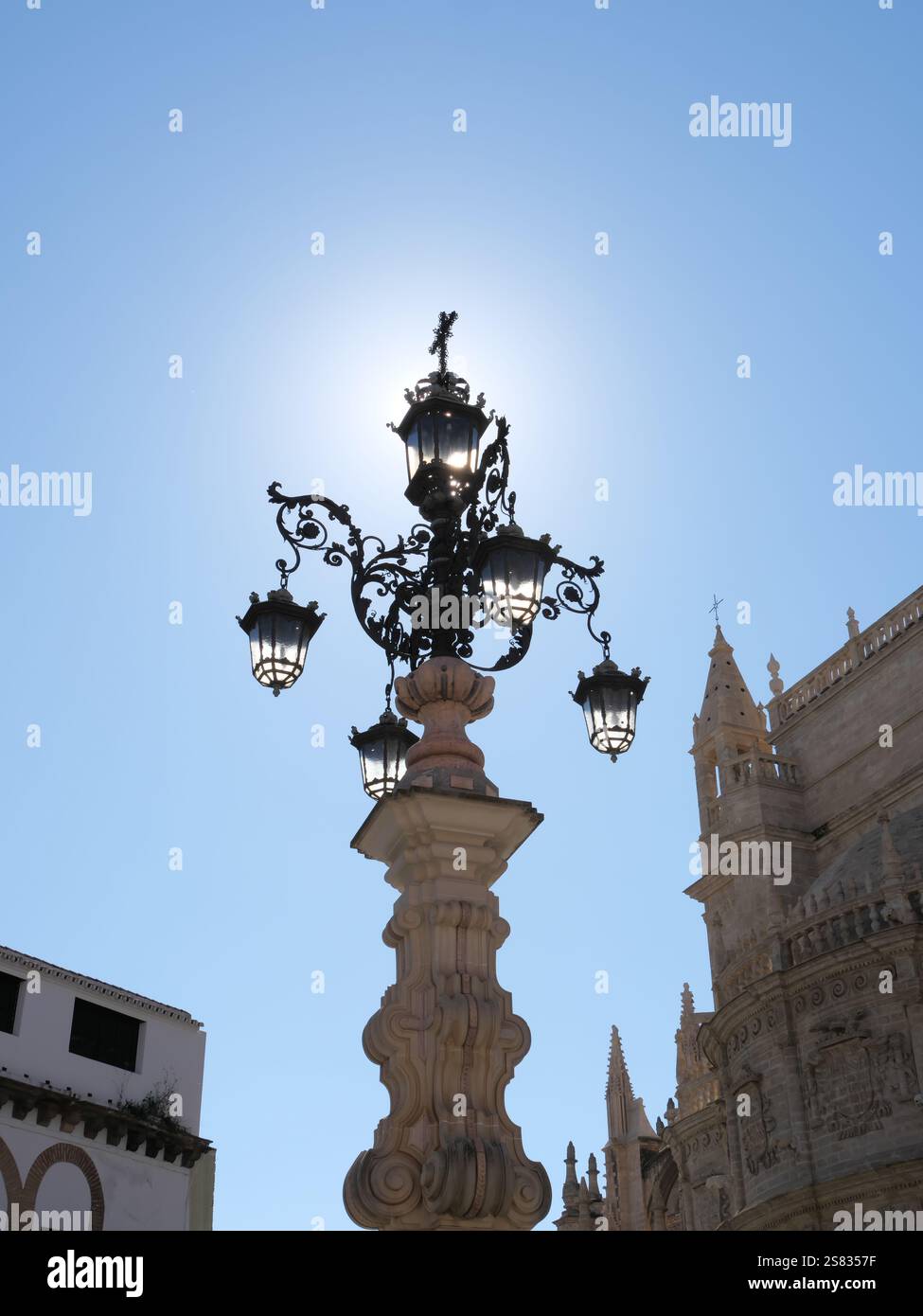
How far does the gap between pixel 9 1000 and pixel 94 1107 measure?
3575mm

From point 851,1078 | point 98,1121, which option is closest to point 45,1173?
point 98,1121

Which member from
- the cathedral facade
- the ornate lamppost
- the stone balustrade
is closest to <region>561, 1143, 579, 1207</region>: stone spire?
the cathedral facade

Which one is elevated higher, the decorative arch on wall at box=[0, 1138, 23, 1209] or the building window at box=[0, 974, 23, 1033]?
the building window at box=[0, 974, 23, 1033]

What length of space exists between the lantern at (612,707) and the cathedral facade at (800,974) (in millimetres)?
9879

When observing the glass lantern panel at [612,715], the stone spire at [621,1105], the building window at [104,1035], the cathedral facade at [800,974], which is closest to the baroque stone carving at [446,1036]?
the glass lantern panel at [612,715]

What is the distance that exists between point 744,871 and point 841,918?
11806mm

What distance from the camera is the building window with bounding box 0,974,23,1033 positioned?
110ft

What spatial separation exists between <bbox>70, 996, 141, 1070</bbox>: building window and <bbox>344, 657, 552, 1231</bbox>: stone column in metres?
31.1

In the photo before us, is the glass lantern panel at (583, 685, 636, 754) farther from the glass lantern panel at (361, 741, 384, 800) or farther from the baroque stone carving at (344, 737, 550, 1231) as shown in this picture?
the baroque stone carving at (344, 737, 550, 1231)

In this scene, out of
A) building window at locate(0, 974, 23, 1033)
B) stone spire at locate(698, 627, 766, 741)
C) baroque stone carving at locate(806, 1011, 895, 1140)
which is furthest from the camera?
stone spire at locate(698, 627, 766, 741)

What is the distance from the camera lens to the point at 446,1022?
6105 mm

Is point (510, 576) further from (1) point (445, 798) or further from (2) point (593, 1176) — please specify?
(2) point (593, 1176)

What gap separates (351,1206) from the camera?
5891 mm
